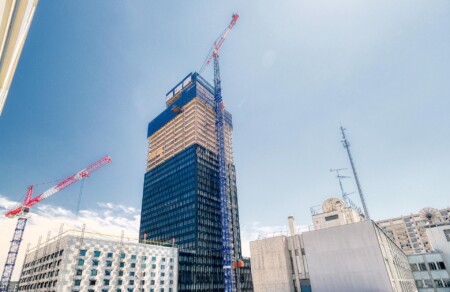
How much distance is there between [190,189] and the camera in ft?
463

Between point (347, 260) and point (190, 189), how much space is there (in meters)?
100.0

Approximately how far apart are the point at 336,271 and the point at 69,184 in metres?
111

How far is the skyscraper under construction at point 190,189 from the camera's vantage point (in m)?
126

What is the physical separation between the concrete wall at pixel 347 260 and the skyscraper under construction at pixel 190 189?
236 ft

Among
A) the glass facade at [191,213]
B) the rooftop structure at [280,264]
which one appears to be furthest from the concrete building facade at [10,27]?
the glass facade at [191,213]

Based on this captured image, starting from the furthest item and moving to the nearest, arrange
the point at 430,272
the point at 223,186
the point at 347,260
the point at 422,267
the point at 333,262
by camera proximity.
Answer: the point at 223,186 < the point at 422,267 < the point at 430,272 < the point at 333,262 < the point at 347,260

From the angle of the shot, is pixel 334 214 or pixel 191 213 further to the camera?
pixel 191 213

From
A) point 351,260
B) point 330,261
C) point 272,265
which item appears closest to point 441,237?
point 351,260

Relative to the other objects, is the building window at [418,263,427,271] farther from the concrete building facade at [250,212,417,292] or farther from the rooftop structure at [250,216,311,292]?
the rooftop structure at [250,216,311,292]

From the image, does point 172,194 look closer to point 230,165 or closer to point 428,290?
point 230,165

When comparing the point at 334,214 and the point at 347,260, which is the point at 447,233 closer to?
the point at 334,214

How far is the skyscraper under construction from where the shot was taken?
414 feet

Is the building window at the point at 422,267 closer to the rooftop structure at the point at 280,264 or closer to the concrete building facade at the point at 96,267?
the rooftop structure at the point at 280,264

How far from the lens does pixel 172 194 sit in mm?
149125
